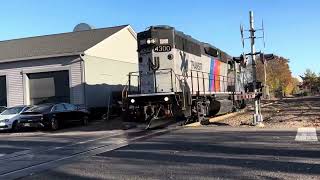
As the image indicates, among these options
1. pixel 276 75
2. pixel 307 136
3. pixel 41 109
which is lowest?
pixel 307 136

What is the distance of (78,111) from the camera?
29.7 meters

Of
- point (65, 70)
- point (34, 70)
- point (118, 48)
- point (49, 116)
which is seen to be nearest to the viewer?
point (49, 116)

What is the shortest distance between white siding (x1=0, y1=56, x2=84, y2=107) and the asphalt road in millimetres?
17329

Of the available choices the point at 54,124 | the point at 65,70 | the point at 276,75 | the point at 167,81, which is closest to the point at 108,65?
the point at 65,70

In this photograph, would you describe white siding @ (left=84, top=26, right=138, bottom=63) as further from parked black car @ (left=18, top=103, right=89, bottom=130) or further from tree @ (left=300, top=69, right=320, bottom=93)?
tree @ (left=300, top=69, right=320, bottom=93)

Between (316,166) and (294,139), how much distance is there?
17.5 ft

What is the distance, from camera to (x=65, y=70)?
35.4 meters

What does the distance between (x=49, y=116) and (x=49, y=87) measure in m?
10.2

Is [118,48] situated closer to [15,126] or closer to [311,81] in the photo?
[15,126]

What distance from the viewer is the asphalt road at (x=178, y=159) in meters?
10.2

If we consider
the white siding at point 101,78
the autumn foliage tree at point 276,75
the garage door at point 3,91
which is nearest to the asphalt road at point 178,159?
the white siding at point 101,78

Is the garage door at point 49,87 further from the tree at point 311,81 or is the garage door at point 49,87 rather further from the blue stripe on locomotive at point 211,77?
the tree at point 311,81

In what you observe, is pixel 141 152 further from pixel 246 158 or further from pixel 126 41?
pixel 126 41

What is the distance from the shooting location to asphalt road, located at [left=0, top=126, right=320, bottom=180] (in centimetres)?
1019
